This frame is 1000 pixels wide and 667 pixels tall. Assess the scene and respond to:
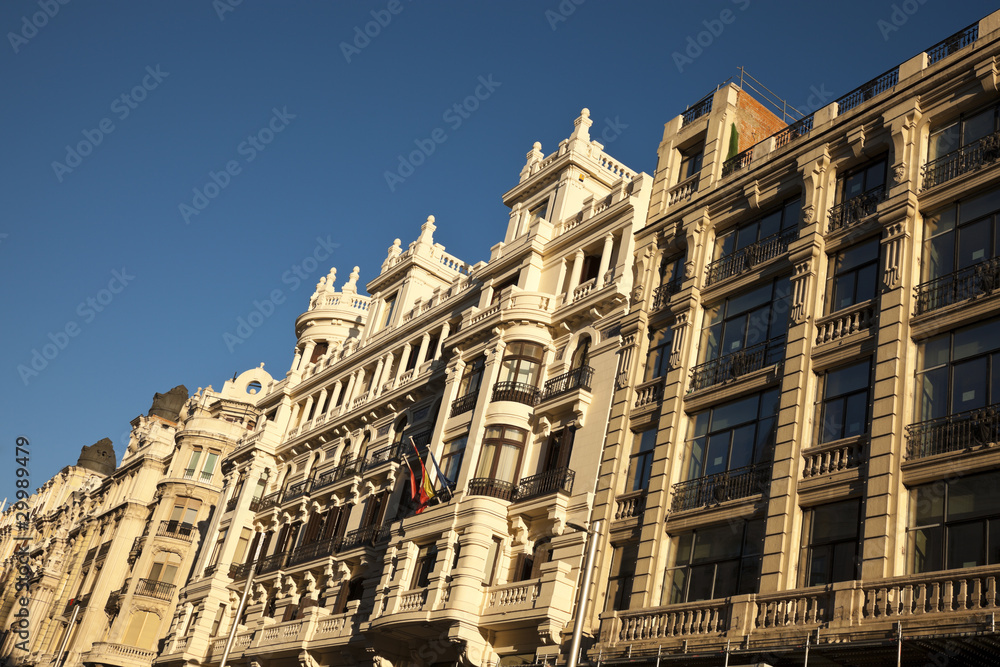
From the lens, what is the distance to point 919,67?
1080 inches

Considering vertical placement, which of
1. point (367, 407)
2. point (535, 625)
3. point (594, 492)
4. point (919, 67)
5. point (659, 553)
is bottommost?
point (535, 625)

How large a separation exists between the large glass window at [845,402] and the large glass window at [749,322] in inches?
89.3

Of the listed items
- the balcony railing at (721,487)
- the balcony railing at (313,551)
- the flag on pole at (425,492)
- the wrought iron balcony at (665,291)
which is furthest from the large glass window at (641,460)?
the balcony railing at (313,551)

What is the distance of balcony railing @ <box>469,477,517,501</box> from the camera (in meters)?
34.9

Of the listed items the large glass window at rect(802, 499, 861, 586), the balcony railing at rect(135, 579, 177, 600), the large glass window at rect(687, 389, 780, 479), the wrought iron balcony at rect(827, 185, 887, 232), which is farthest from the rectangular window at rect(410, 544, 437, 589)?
the balcony railing at rect(135, 579, 177, 600)

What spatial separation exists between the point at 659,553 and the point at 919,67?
1522cm

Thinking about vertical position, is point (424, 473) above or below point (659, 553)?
above

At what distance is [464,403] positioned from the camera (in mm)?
39406

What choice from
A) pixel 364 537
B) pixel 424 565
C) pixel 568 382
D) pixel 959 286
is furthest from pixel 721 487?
pixel 364 537

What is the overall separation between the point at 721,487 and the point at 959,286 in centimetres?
789

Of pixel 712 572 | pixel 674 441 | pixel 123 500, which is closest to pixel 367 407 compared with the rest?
pixel 674 441

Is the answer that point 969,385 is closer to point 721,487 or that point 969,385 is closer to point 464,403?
point 721,487

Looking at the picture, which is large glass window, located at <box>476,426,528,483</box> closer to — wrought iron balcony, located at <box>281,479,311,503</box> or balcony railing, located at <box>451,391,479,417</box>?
balcony railing, located at <box>451,391,479,417</box>

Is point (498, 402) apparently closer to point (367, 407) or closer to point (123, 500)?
point (367, 407)
